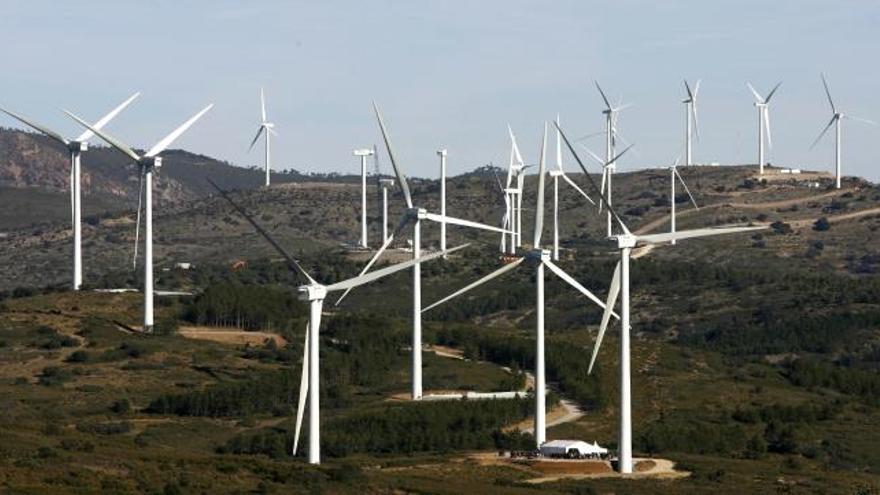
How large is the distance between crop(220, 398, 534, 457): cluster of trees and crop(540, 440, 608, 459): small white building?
25.2 feet

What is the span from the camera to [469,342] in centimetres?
19138

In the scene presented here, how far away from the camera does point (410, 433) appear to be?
14050cm

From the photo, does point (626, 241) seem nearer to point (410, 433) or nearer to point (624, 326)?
point (624, 326)

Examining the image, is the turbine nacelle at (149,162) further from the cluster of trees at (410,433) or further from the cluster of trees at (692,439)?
the cluster of trees at (692,439)

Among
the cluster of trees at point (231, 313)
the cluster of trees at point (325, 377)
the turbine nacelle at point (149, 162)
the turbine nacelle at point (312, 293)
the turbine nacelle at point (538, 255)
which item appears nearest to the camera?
the turbine nacelle at point (312, 293)

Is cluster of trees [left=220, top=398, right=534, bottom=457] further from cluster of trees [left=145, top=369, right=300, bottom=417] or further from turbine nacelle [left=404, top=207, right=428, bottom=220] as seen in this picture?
turbine nacelle [left=404, top=207, right=428, bottom=220]

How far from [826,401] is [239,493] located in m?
84.2

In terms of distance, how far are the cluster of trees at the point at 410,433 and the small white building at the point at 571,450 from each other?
769 centimetres

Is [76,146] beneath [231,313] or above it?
above

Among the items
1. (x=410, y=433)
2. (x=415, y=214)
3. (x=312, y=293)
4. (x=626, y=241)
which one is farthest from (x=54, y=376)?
(x=626, y=241)

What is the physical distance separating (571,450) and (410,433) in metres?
16.2

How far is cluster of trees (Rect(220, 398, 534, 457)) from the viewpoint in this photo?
13488cm

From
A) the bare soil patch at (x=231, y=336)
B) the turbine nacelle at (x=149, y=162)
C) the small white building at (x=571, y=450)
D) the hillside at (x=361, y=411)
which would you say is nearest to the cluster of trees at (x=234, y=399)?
the hillside at (x=361, y=411)

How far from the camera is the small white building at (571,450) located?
127 meters
